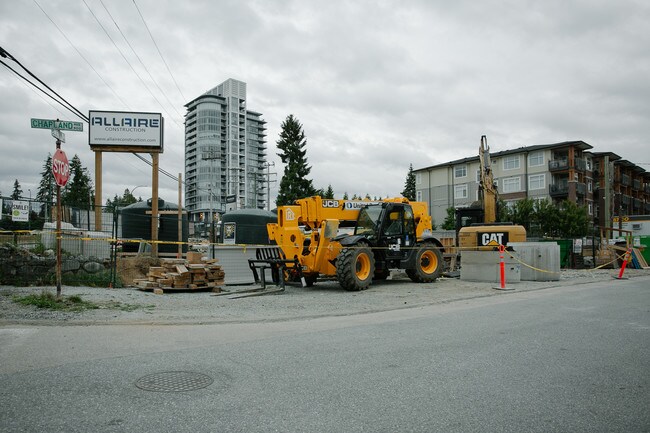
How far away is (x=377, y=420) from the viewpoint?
3863mm

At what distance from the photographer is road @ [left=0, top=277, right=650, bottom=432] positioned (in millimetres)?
3846

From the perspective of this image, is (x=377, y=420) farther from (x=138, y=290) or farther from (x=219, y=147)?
(x=219, y=147)

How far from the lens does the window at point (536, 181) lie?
6112cm

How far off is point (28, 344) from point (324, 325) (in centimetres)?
449

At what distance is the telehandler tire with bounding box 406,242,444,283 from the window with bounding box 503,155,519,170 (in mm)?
51785

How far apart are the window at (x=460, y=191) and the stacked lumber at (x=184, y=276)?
59424 mm

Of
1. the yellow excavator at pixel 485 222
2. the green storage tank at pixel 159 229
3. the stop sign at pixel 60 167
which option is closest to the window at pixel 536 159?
the yellow excavator at pixel 485 222

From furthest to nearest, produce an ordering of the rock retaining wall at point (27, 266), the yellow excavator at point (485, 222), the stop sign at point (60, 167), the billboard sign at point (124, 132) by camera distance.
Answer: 1. the billboard sign at point (124, 132)
2. the yellow excavator at point (485, 222)
3. the rock retaining wall at point (27, 266)
4. the stop sign at point (60, 167)

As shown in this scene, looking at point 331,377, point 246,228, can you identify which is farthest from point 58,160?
point 246,228

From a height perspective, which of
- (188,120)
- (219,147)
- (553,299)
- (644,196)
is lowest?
(553,299)

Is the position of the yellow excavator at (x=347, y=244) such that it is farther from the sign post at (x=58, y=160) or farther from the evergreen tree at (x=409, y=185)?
the evergreen tree at (x=409, y=185)

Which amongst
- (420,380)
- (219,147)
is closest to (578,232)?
(420,380)

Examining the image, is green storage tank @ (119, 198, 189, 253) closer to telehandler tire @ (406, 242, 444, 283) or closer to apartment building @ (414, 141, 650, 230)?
telehandler tire @ (406, 242, 444, 283)

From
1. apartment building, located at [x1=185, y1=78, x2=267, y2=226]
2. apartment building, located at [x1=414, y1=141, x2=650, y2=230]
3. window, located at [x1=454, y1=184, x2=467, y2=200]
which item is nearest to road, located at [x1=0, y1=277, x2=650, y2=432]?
apartment building, located at [x1=414, y1=141, x2=650, y2=230]
